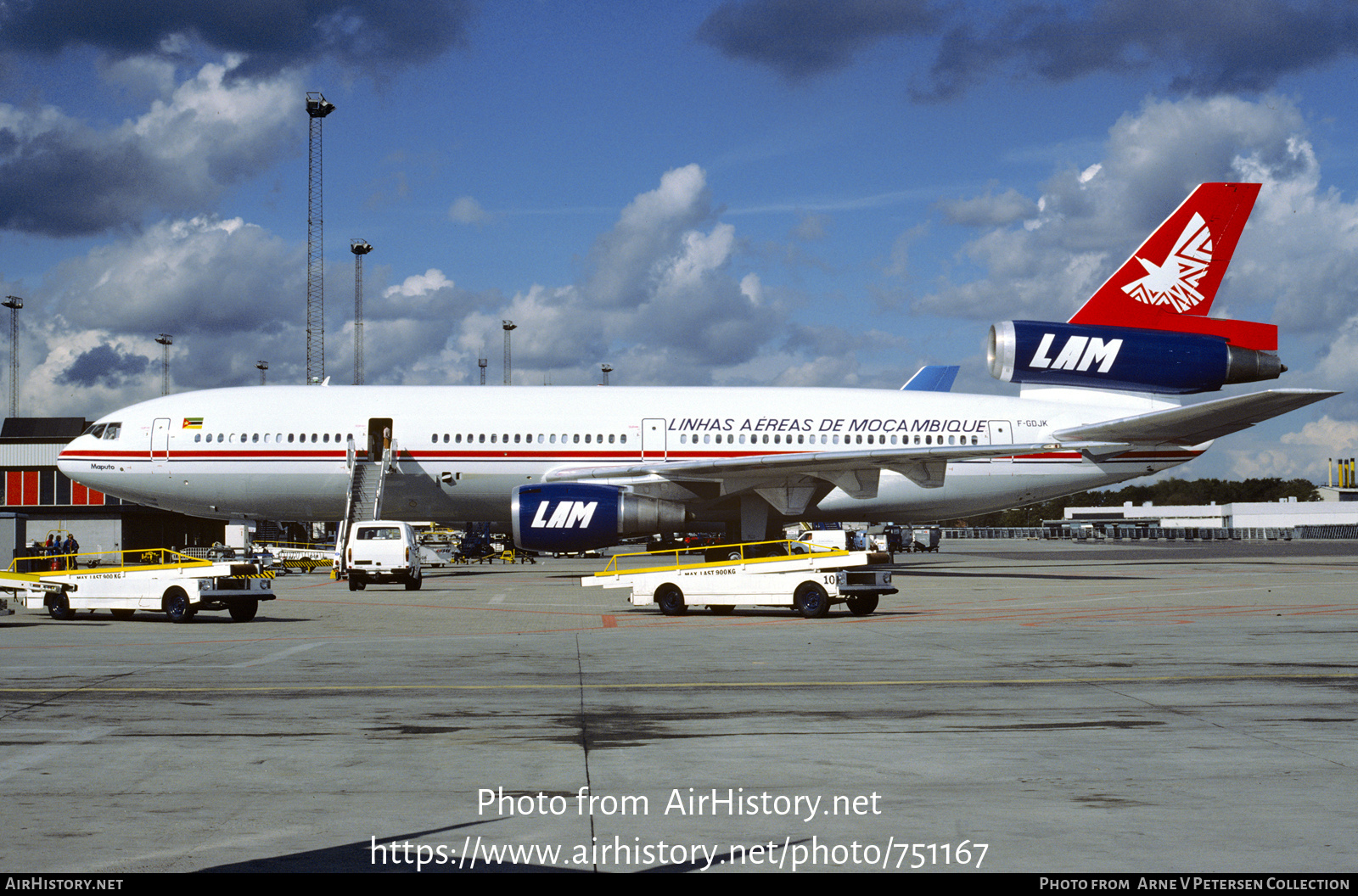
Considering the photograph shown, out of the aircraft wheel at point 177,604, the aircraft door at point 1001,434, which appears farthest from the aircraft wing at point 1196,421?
the aircraft wheel at point 177,604

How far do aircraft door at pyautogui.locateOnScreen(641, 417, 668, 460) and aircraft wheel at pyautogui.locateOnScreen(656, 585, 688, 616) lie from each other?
460 inches

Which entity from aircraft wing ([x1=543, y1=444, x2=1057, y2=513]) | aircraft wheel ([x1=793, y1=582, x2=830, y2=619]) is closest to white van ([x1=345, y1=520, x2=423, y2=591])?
aircraft wing ([x1=543, y1=444, x2=1057, y2=513])

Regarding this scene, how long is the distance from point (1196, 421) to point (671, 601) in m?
18.4

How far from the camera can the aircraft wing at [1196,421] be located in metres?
29.4

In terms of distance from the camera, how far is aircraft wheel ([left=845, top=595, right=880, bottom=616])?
21578 millimetres

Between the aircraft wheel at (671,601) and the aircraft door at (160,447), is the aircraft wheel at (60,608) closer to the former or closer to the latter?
the aircraft wheel at (671,601)

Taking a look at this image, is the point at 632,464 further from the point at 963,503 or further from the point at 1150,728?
the point at 1150,728

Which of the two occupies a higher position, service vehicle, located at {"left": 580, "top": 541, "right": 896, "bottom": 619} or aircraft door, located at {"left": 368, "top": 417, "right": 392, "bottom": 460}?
aircraft door, located at {"left": 368, "top": 417, "right": 392, "bottom": 460}

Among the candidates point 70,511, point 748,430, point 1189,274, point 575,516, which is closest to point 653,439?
point 748,430

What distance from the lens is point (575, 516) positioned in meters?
29.8

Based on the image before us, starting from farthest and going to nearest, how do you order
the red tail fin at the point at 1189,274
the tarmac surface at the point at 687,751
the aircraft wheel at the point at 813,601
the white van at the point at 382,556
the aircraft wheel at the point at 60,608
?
the red tail fin at the point at 1189,274
the white van at the point at 382,556
the aircraft wheel at the point at 60,608
the aircraft wheel at the point at 813,601
the tarmac surface at the point at 687,751

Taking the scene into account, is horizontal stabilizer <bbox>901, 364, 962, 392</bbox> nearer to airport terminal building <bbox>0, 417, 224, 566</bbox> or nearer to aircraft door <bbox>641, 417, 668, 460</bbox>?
aircraft door <bbox>641, 417, 668, 460</bbox>

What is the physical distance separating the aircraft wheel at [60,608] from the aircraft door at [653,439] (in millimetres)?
16024

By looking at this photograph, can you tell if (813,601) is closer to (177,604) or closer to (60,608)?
(177,604)
